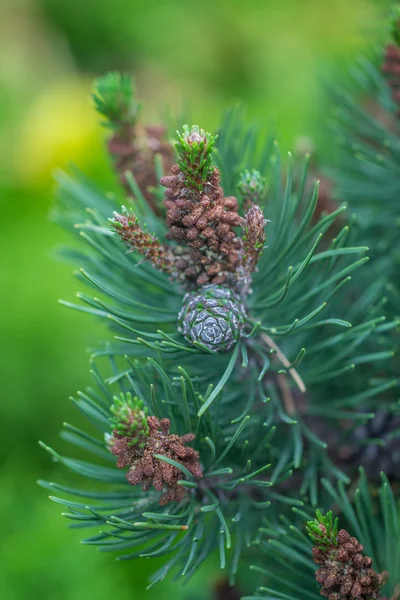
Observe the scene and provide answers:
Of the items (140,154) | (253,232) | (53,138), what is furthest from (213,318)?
(53,138)

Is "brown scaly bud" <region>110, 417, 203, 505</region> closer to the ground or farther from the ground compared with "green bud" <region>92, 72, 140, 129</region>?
closer to the ground

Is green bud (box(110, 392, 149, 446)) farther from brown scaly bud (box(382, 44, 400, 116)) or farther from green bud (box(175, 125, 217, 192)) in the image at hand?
brown scaly bud (box(382, 44, 400, 116))

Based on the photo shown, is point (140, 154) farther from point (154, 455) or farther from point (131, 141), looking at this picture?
point (154, 455)

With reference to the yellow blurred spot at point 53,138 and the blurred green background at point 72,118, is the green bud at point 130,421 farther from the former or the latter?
the yellow blurred spot at point 53,138

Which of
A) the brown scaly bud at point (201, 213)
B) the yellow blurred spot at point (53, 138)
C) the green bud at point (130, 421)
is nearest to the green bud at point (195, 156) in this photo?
the brown scaly bud at point (201, 213)

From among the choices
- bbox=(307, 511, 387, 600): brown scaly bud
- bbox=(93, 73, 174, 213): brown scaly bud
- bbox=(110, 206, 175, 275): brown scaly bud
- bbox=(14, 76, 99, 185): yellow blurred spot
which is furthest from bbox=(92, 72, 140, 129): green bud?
bbox=(14, 76, 99, 185): yellow blurred spot

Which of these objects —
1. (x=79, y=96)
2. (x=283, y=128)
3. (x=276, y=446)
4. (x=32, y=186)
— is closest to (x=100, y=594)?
(x=276, y=446)
